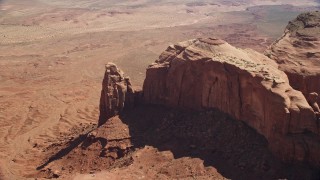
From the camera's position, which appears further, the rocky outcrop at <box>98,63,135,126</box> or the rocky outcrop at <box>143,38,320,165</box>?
the rocky outcrop at <box>98,63,135,126</box>

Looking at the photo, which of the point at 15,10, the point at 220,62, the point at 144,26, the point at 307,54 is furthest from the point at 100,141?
the point at 15,10

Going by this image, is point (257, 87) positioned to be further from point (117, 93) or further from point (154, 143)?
point (117, 93)

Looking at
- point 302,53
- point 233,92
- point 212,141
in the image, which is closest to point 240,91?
point 233,92

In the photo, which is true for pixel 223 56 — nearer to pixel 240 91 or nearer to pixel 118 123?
pixel 240 91

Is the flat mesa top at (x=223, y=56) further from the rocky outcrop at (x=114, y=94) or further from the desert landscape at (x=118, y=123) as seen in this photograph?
the rocky outcrop at (x=114, y=94)

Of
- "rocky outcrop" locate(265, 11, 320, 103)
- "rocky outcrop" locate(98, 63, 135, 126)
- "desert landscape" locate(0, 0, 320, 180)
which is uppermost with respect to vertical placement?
"rocky outcrop" locate(265, 11, 320, 103)

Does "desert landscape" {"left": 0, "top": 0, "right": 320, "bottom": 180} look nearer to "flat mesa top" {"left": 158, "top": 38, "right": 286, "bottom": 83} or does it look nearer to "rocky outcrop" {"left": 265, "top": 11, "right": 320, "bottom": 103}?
"rocky outcrop" {"left": 265, "top": 11, "right": 320, "bottom": 103}

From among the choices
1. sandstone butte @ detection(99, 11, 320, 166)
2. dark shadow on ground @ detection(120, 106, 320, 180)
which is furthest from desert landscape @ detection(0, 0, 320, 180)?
sandstone butte @ detection(99, 11, 320, 166)
